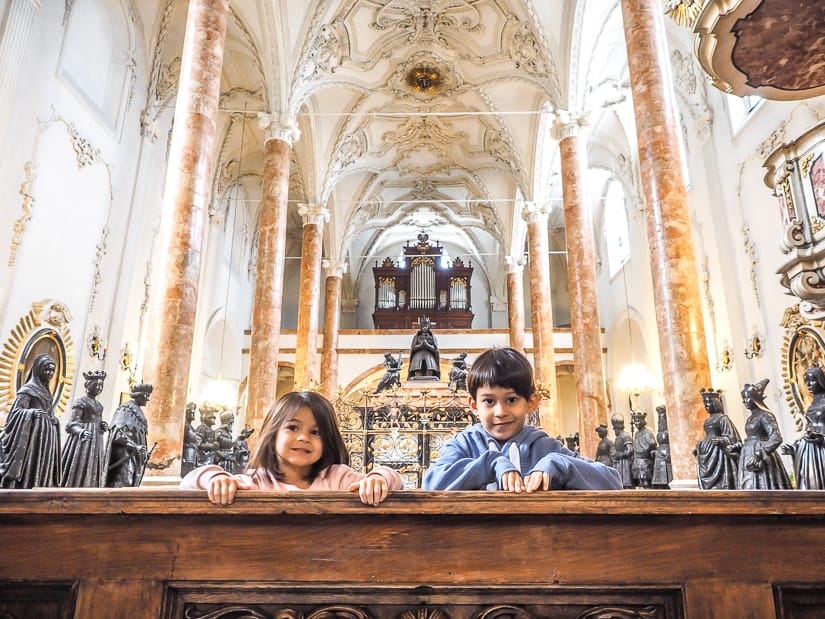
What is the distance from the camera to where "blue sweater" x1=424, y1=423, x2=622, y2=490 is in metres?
1.72

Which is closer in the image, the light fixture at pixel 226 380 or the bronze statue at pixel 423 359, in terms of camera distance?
the bronze statue at pixel 423 359

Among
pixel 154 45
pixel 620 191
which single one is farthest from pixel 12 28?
pixel 620 191

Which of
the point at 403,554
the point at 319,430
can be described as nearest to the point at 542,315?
the point at 319,430

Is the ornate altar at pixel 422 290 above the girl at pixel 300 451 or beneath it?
above

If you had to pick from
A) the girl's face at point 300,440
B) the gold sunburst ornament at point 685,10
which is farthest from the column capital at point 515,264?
the girl's face at point 300,440

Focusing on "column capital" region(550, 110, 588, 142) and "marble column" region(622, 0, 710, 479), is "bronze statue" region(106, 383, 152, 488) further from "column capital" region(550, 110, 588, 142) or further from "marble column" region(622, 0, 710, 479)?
"column capital" region(550, 110, 588, 142)

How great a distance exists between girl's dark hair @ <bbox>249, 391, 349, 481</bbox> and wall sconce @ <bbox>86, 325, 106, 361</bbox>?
9289 millimetres

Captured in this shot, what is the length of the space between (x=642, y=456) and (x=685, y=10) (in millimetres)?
5573

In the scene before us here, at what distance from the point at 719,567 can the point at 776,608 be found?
14 cm

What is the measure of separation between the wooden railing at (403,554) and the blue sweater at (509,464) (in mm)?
281

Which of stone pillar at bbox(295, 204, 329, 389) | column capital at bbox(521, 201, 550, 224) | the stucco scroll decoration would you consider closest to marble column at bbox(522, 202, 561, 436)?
column capital at bbox(521, 201, 550, 224)

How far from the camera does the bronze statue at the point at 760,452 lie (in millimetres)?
5008

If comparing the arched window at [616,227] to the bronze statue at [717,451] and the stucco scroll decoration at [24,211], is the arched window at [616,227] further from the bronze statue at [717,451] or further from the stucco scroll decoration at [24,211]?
the stucco scroll decoration at [24,211]

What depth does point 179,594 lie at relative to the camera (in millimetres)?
1438
